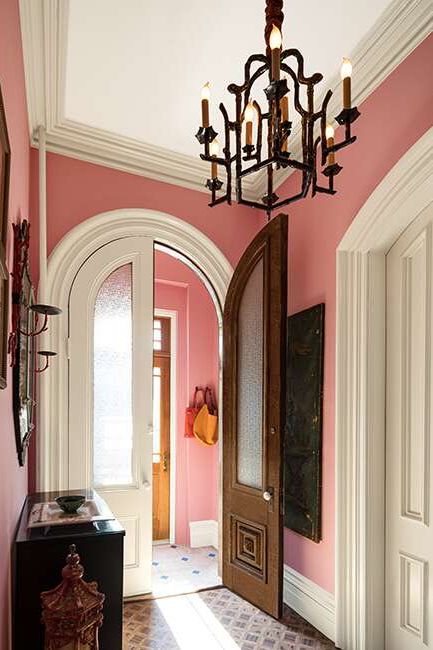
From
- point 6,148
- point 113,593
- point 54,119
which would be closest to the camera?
point 6,148

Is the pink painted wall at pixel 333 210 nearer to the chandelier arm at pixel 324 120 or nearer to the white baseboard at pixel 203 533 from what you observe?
the chandelier arm at pixel 324 120

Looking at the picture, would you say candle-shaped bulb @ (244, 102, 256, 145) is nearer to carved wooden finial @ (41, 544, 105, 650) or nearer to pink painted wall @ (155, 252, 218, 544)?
carved wooden finial @ (41, 544, 105, 650)

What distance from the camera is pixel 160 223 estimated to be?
3.73 m

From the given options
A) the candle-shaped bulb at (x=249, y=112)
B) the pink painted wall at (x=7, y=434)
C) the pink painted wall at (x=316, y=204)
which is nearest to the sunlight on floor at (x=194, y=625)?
the pink painted wall at (x=316, y=204)

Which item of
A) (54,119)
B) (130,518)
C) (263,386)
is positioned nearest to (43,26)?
(54,119)

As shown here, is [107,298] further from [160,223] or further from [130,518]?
[130,518]

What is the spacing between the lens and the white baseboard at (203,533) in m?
4.97

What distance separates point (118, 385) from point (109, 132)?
5.53 ft

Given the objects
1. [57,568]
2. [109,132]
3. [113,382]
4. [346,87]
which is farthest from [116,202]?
[57,568]

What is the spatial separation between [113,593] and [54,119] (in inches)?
104

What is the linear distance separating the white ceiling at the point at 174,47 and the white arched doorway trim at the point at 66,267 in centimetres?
69

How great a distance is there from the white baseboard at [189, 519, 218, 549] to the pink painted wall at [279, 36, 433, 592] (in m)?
1.68

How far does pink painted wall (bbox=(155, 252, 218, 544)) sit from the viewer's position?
510 centimetres

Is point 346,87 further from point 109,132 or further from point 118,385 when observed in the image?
point 118,385
